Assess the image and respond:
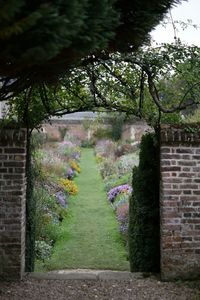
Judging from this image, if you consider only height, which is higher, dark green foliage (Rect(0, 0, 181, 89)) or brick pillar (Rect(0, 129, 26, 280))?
dark green foliage (Rect(0, 0, 181, 89))

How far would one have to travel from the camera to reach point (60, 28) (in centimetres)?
226

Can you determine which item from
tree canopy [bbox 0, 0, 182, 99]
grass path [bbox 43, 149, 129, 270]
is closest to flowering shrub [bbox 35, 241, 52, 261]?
grass path [bbox 43, 149, 129, 270]

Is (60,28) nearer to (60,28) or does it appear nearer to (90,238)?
(60,28)

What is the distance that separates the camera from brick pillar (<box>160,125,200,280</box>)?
5656 mm

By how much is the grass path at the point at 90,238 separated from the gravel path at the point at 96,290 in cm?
207

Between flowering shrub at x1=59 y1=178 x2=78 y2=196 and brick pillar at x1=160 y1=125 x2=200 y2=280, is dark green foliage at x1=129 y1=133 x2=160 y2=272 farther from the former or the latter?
flowering shrub at x1=59 y1=178 x2=78 y2=196

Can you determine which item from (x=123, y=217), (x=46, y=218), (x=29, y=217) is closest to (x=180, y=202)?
(x=29, y=217)

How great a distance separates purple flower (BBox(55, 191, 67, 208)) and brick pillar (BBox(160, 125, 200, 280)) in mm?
7487

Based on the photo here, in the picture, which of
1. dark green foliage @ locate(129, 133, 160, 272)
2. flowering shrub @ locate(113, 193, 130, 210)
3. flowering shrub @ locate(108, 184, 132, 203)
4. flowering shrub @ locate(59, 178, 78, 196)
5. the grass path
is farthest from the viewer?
flowering shrub @ locate(59, 178, 78, 196)

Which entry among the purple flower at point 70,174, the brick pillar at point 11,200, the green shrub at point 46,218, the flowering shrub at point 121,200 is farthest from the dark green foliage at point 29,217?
the purple flower at point 70,174

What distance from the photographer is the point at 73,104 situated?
685cm

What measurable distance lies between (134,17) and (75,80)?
3343 mm

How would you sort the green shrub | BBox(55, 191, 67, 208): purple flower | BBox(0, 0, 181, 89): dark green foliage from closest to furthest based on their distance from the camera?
BBox(0, 0, 181, 89): dark green foliage → the green shrub → BBox(55, 191, 67, 208): purple flower

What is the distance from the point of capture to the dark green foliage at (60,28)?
83.9 inches
